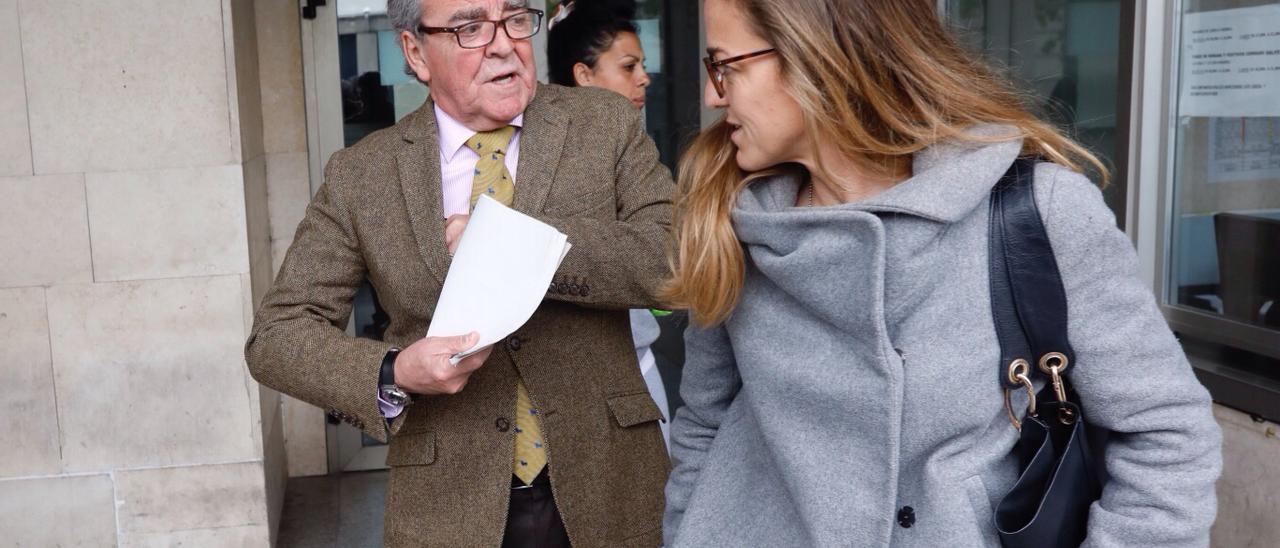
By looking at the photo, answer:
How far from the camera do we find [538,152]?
2.36 meters

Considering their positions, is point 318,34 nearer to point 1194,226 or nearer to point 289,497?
point 289,497

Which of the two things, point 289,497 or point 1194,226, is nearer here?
point 1194,226

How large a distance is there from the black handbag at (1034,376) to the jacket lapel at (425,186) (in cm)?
106

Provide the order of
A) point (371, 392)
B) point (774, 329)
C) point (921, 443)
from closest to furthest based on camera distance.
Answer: point (921, 443)
point (774, 329)
point (371, 392)

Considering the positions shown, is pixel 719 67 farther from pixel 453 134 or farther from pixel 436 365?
pixel 453 134

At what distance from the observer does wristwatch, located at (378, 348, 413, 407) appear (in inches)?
86.7

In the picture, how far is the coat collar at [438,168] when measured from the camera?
90.7 inches

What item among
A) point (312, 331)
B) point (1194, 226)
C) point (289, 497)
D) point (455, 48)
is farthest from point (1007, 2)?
point (289, 497)

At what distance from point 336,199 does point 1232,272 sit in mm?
2433

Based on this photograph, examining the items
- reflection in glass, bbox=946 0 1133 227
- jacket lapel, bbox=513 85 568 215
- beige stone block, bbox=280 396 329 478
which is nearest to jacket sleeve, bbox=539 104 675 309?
jacket lapel, bbox=513 85 568 215

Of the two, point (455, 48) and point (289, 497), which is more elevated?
point (455, 48)

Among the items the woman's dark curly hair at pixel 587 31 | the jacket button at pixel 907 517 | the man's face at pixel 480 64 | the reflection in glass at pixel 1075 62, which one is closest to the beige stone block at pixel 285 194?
the woman's dark curly hair at pixel 587 31

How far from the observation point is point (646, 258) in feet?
7.34

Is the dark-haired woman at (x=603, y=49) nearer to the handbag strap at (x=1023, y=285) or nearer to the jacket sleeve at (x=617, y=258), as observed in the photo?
the jacket sleeve at (x=617, y=258)
